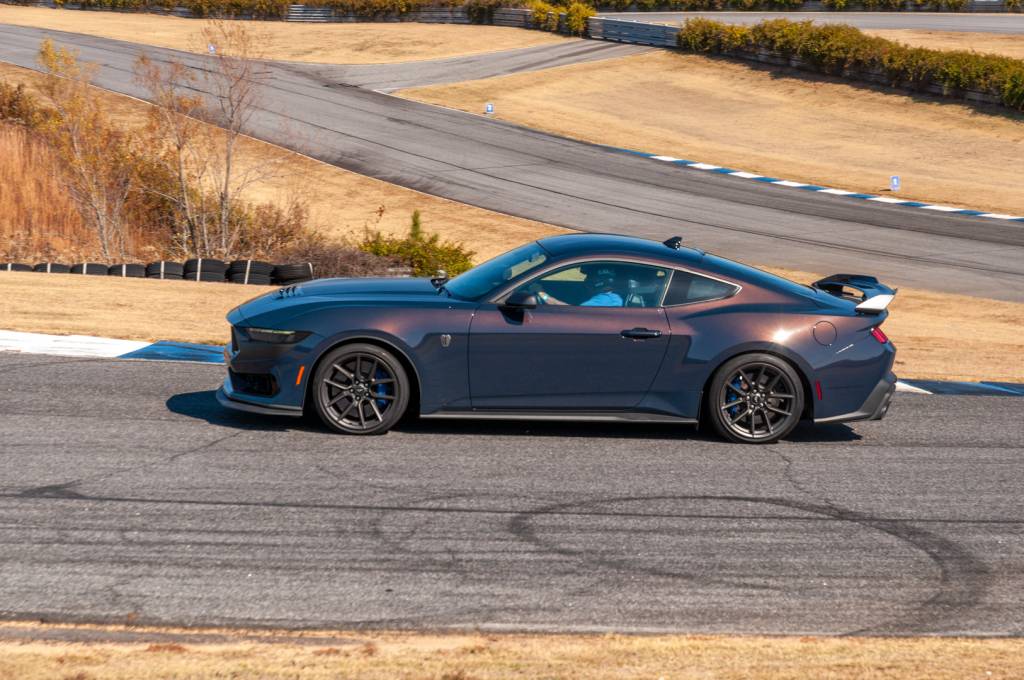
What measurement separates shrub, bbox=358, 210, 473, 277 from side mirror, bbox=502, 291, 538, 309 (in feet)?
32.2

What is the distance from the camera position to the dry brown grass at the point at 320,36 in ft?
165

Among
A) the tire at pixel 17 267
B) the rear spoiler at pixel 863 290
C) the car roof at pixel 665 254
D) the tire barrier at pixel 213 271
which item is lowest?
the tire at pixel 17 267

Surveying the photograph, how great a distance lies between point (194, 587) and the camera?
5914mm

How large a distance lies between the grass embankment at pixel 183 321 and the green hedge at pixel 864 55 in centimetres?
2352

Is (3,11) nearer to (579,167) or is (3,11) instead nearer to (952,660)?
(579,167)

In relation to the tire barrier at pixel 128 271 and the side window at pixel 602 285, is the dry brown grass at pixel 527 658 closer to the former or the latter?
the side window at pixel 602 285

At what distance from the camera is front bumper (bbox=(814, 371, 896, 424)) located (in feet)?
30.0

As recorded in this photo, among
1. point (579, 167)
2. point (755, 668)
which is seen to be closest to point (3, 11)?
point (579, 167)

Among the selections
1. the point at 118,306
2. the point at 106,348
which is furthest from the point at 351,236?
the point at 106,348

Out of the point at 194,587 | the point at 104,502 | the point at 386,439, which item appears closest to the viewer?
the point at 194,587

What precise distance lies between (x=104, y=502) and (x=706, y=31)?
4441cm

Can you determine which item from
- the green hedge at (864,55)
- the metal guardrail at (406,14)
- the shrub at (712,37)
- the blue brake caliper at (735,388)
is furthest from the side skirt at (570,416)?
the metal guardrail at (406,14)

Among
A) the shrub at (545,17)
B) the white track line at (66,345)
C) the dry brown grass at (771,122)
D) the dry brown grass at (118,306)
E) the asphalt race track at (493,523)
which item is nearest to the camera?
the asphalt race track at (493,523)

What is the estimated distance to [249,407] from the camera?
344 inches
